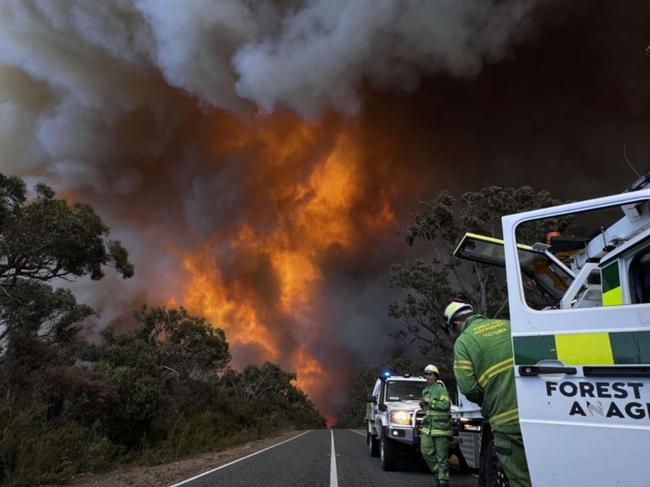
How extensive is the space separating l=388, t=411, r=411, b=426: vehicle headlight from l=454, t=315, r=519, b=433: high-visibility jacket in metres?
5.89

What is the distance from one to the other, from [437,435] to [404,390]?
15.2ft

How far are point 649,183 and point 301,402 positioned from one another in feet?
266

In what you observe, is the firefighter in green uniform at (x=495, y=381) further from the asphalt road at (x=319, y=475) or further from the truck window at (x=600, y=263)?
the asphalt road at (x=319, y=475)

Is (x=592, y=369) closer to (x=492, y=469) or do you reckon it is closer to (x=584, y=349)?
(x=584, y=349)

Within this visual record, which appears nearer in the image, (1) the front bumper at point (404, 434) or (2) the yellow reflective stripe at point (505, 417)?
(2) the yellow reflective stripe at point (505, 417)

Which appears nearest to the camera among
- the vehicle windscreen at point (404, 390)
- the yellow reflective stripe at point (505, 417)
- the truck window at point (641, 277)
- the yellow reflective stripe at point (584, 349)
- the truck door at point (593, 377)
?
the truck door at point (593, 377)

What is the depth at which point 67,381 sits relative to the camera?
488 inches

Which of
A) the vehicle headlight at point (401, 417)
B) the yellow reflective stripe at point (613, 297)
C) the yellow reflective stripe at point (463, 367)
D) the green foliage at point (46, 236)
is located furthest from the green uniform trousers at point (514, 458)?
the green foliage at point (46, 236)

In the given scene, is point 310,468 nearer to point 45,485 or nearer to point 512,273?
point 45,485

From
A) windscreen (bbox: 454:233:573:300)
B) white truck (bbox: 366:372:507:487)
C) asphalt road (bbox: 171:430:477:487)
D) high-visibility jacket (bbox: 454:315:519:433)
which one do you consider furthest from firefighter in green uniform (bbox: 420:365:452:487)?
high-visibility jacket (bbox: 454:315:519:433)

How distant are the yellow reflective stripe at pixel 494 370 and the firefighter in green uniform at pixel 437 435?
3.11m

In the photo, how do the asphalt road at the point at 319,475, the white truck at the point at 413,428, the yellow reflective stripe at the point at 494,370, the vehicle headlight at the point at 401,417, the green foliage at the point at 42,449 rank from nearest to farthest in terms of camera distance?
the yellow reflective stripe at the point at 494,370
the white truck at the point at 413,428
the asphalt road at the point at 319,475
the green foliage at the point at 42,449
the vehicle headlight at the point at 401,417

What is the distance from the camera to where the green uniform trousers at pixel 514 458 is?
2949 millimetres

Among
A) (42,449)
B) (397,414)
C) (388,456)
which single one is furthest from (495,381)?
(42,449)
